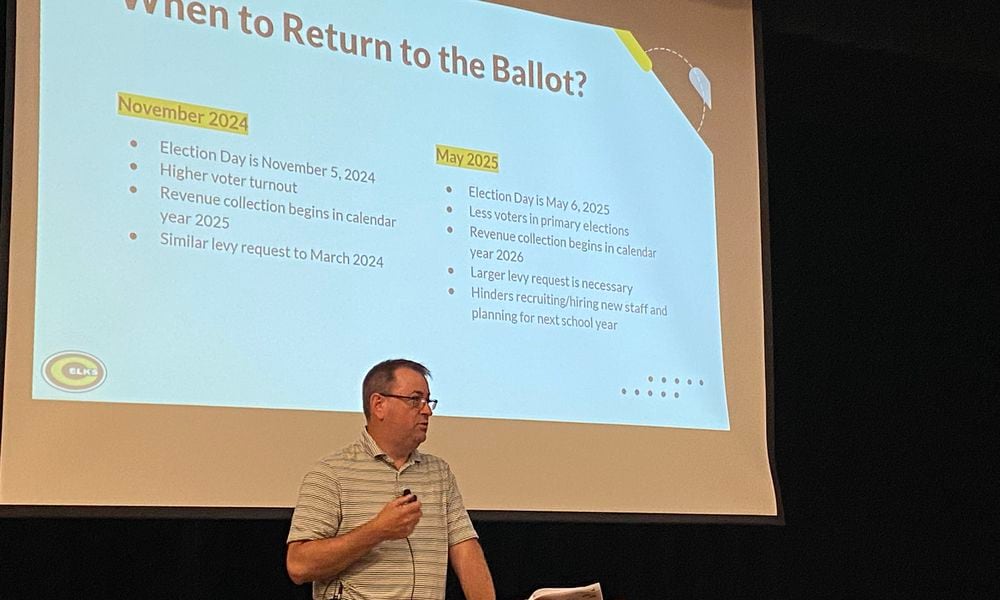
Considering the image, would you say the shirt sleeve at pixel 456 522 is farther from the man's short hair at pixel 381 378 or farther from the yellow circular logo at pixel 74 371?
the yellow circular logo at pixel 74 371

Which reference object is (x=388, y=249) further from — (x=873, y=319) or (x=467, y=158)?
(x=873, y=319)

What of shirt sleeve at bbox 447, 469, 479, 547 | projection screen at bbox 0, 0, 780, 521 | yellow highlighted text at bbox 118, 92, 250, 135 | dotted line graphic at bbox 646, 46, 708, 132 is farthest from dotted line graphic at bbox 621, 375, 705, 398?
yellow highlighted text at bbox 118, 92, 250, 135

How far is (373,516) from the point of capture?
9.45 feet

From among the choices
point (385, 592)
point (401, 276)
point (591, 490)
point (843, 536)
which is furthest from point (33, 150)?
point (843, 536)

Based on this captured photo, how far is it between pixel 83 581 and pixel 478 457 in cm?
112

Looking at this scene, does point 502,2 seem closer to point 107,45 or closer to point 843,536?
point 107,45

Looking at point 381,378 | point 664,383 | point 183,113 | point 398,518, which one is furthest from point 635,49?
point 398,518

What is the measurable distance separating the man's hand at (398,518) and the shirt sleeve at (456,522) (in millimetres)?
345

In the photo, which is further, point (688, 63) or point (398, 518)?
point (688, 63)

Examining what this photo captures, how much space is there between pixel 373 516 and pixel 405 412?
241 mm

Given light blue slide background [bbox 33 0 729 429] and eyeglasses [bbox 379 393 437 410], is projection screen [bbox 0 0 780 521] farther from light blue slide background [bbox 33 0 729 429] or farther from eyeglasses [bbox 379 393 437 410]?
eyeglasses [bbox 379 393 437 410]

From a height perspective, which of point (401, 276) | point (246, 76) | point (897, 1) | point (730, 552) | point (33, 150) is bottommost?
point (730, 552)

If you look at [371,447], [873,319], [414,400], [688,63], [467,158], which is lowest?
[371,447]

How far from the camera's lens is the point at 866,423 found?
518 cm
